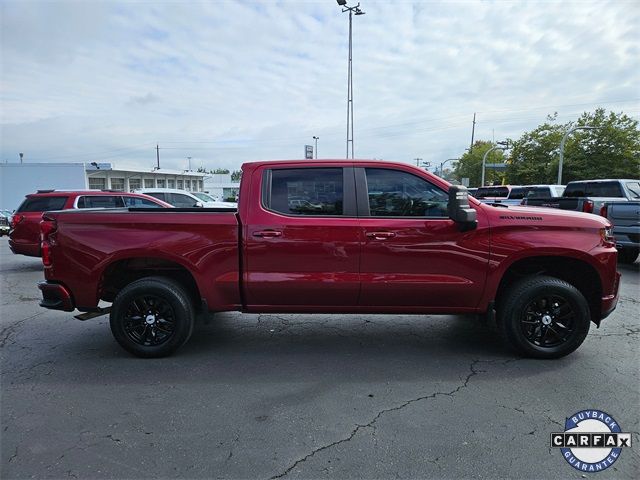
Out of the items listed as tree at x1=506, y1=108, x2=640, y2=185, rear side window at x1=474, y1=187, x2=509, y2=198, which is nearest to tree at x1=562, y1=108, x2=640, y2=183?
tree at x1=506, y1=108, x2=640, y2=185

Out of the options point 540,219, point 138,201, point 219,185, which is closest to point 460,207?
point 540,219

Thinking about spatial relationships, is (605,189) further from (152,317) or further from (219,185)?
(219,185)

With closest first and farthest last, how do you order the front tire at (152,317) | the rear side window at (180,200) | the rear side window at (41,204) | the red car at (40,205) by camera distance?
the front tire at (152,317)
the red car at (40,205)
the rear side window at (41,204)
the rear side window at (180,200)

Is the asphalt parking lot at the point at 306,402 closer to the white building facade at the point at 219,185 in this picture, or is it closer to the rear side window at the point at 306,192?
the rear side window at the point at 306,192

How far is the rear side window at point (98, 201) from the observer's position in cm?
1034

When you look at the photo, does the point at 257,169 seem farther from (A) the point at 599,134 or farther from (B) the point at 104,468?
(A) the point at 599,134

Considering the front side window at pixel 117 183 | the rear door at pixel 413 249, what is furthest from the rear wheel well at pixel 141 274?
the front side window at pixel 117 183

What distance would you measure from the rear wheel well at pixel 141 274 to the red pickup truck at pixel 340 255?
0.10 meters

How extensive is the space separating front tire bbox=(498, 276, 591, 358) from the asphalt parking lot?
161mm

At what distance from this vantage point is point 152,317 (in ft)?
14.1

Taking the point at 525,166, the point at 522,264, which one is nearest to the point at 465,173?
the point at 525,166

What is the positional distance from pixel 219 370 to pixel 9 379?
6.03 ft

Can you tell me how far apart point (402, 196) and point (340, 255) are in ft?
2.77

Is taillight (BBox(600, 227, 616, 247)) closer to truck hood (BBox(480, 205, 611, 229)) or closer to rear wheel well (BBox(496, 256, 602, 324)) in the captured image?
truck hood (BBox(480, 205, 611, 229))
